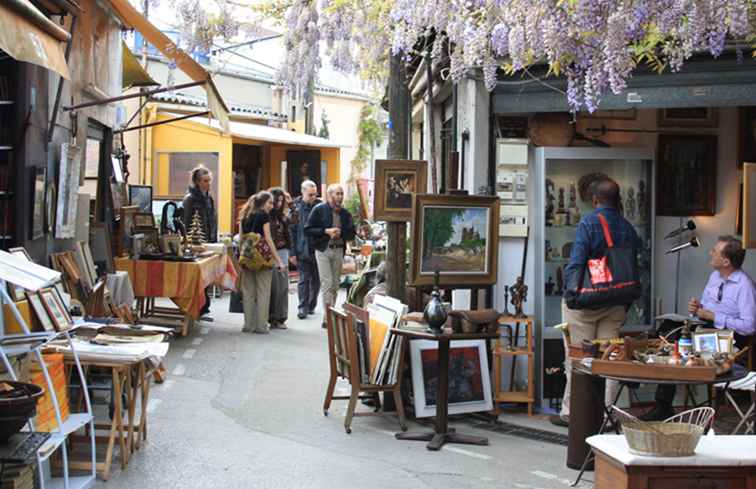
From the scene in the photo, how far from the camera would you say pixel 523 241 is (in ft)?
32.6

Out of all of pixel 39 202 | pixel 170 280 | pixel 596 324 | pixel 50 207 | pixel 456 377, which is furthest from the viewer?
pixel 170 280

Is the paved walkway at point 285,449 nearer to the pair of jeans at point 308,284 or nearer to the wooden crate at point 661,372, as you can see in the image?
the wooden crate at point 661,372

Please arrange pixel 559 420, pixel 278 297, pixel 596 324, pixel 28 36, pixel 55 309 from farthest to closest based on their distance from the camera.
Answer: pixel 278 297
pixel 559 420
pixel 596 324
pixel 55 309
pixel 28 36

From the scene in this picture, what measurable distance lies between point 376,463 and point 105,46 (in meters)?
7.37

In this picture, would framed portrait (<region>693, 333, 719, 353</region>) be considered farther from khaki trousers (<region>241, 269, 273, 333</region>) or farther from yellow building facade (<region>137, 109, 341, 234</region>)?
yellow building facade (<region>137, 109, 341, 234</region>)

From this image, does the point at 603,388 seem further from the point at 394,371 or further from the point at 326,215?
the point at 326,215

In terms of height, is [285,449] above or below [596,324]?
below

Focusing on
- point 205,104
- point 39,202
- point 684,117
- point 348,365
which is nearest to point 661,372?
point 348,365

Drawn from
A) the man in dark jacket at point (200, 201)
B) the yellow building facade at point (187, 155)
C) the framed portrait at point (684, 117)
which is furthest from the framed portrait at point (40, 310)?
the yellow building facade at point (187, 155)

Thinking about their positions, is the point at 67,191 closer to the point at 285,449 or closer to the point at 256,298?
the point at 285,449

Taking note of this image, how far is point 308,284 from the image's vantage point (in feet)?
51.6

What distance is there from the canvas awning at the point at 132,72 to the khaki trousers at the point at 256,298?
3.57 meters

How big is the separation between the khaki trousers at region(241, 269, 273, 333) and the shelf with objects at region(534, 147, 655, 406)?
4.96 m

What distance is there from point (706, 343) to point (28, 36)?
197 inches
